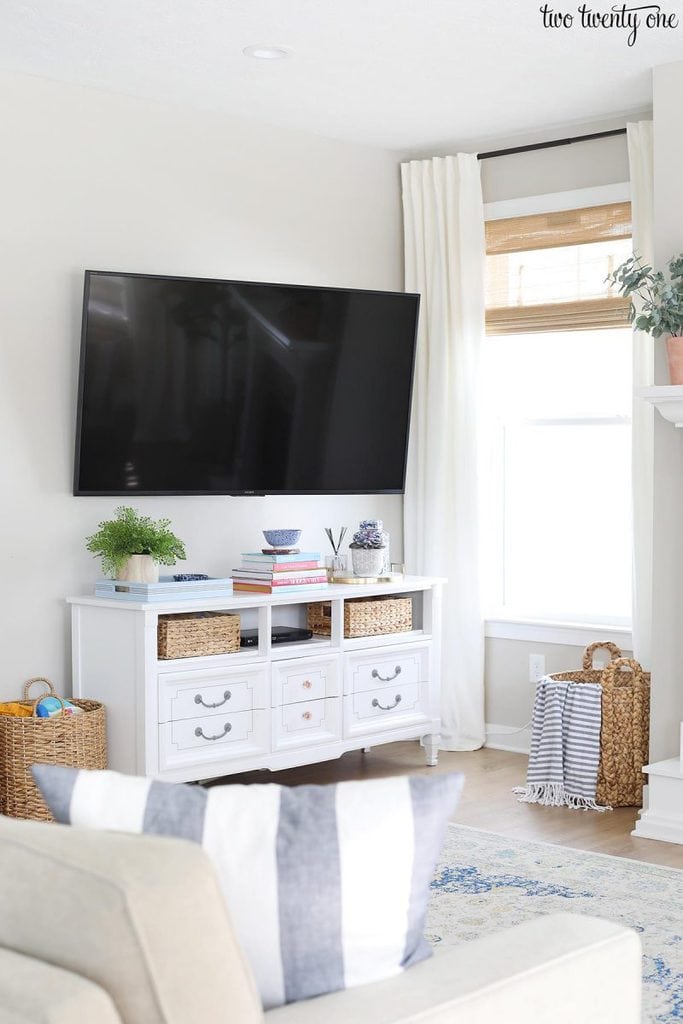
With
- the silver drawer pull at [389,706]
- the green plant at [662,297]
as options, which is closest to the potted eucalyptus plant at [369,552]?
the silver drawer pull at [389,706]

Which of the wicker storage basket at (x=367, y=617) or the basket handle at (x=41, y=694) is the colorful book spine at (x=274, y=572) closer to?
the wicker storage basket at (x=367, y=617)

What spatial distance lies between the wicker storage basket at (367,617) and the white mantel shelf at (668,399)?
1.37 meters

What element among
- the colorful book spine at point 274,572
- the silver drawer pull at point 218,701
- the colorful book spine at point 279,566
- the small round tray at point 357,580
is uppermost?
the colorful book spine at point 279,566

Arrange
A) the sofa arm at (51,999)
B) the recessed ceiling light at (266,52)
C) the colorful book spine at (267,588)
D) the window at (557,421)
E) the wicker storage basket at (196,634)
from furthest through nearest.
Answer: the window at (557,421), the colorful book spine at (267,588), the wicker storage basket at (196,634), the recessed ceiling light at (266,52), the sofa arm at (51,999)

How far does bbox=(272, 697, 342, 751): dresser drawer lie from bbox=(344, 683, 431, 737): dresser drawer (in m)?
0.07

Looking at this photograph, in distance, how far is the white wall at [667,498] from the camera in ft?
14.4

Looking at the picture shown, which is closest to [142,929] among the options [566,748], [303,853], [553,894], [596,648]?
[303,853]

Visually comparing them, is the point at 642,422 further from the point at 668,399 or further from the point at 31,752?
the point at 31,752

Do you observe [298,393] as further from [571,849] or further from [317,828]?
[317,828]

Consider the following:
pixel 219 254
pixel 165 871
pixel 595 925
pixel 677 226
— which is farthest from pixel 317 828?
pixel 219 254

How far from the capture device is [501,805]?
15.1 ft

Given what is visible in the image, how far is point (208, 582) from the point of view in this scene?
4508 mm

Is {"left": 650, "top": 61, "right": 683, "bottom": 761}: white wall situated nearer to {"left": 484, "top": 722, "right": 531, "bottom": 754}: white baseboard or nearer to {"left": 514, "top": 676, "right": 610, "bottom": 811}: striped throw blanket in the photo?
{"left": 514, "top": 676, "right": 610, "bottom": 811}: striped throw blanket

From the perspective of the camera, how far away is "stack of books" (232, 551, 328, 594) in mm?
4727
